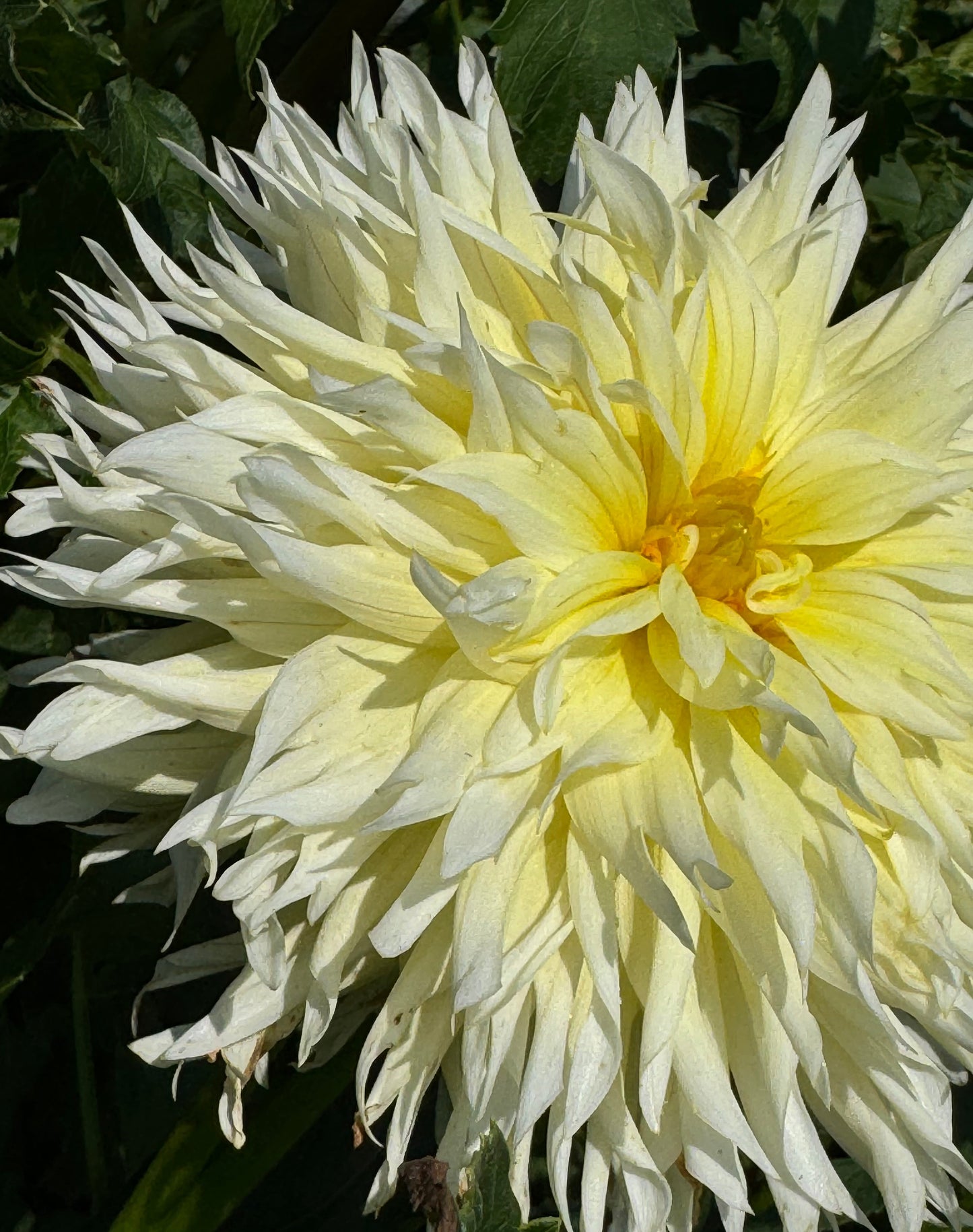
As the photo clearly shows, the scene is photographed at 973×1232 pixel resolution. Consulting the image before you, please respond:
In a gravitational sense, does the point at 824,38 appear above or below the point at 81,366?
above

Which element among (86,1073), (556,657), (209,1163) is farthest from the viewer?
(86,1073)

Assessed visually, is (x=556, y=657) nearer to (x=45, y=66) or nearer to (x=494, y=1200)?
(x=494, y=1200)

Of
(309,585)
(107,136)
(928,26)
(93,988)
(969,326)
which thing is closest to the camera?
(309,585)

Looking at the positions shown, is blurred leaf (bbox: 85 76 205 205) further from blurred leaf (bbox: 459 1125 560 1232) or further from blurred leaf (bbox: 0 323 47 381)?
blurred leaf (bbox: 459 1125 560 1232)

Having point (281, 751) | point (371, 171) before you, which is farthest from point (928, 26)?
point (281, 751)

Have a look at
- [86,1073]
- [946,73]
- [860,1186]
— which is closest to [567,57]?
[946,73]

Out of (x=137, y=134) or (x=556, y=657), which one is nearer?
(x=556, y=657)

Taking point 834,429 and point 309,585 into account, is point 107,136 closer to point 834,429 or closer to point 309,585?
point 309,585

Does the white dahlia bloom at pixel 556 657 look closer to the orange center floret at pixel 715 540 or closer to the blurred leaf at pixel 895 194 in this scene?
the orange center floret at pixel 715 540
